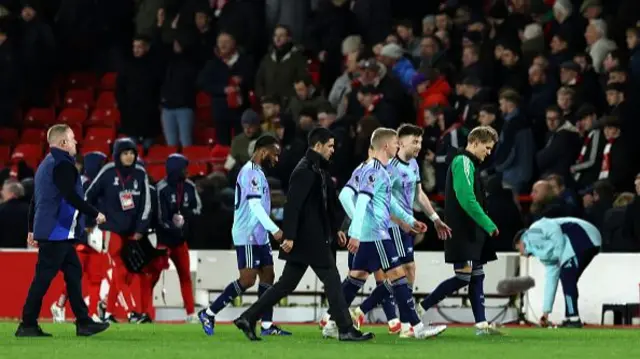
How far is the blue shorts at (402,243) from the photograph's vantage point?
19.6 metres

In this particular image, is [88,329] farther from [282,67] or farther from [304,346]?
[282,67]

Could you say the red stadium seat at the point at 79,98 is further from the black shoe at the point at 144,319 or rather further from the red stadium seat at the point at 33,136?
the black shoe at the point at 144,319

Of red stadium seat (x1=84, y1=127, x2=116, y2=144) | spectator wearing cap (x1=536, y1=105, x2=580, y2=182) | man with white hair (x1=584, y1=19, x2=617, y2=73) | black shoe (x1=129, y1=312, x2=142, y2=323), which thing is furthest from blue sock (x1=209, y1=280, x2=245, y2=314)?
red stadium seat (x1=84, y1=127, x2=116, y2=144)

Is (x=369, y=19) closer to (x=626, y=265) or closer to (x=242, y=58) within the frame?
(x=242, y=58)

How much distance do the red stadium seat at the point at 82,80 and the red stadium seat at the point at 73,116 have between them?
1222mm

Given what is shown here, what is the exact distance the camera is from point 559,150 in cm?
2564

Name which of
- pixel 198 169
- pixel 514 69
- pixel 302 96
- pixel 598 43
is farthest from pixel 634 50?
pixel 198 169

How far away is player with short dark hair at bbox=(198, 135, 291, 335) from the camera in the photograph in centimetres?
1908

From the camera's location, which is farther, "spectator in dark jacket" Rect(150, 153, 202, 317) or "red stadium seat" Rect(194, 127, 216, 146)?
"red stadium seat" Rect(194, 127, 216, 146)

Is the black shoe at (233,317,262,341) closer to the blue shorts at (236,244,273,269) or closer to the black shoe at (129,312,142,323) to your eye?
the blue shorts at (236,244,273,269)

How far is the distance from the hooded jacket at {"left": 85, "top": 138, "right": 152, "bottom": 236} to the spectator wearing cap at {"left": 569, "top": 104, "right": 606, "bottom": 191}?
6.22 metres

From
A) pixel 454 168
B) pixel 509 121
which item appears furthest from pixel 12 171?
pixel 454 168

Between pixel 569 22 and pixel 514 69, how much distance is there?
1.29 meters

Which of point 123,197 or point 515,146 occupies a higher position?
point 515,146
